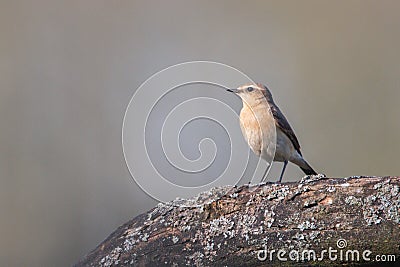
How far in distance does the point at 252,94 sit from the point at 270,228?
2069 millimetres

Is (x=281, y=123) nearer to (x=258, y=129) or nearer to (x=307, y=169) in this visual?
(x=258, y=129)

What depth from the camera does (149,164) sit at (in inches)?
124

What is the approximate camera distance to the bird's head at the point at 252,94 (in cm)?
456

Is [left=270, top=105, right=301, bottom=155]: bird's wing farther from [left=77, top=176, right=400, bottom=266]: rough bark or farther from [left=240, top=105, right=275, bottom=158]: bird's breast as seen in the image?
[left=77, top=176, right=400, bottom=266]: rough bark

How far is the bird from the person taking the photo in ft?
14.5

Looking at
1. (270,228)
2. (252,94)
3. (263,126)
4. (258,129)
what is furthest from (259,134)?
(270,228)

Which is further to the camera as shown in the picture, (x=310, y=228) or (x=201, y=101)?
(x=201, y=101)

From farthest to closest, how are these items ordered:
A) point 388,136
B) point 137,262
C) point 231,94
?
point 388,136 < point 231,94 < point 137,262

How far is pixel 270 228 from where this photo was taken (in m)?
2.61

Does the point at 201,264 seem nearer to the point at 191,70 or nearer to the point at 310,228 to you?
the point at 310,228

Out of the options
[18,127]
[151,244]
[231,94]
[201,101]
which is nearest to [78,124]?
[18,127]

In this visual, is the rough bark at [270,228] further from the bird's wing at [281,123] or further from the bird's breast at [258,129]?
the bird's wing at [281,123]

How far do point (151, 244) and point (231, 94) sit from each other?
2257mm

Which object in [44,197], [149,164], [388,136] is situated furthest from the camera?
[44,197]
